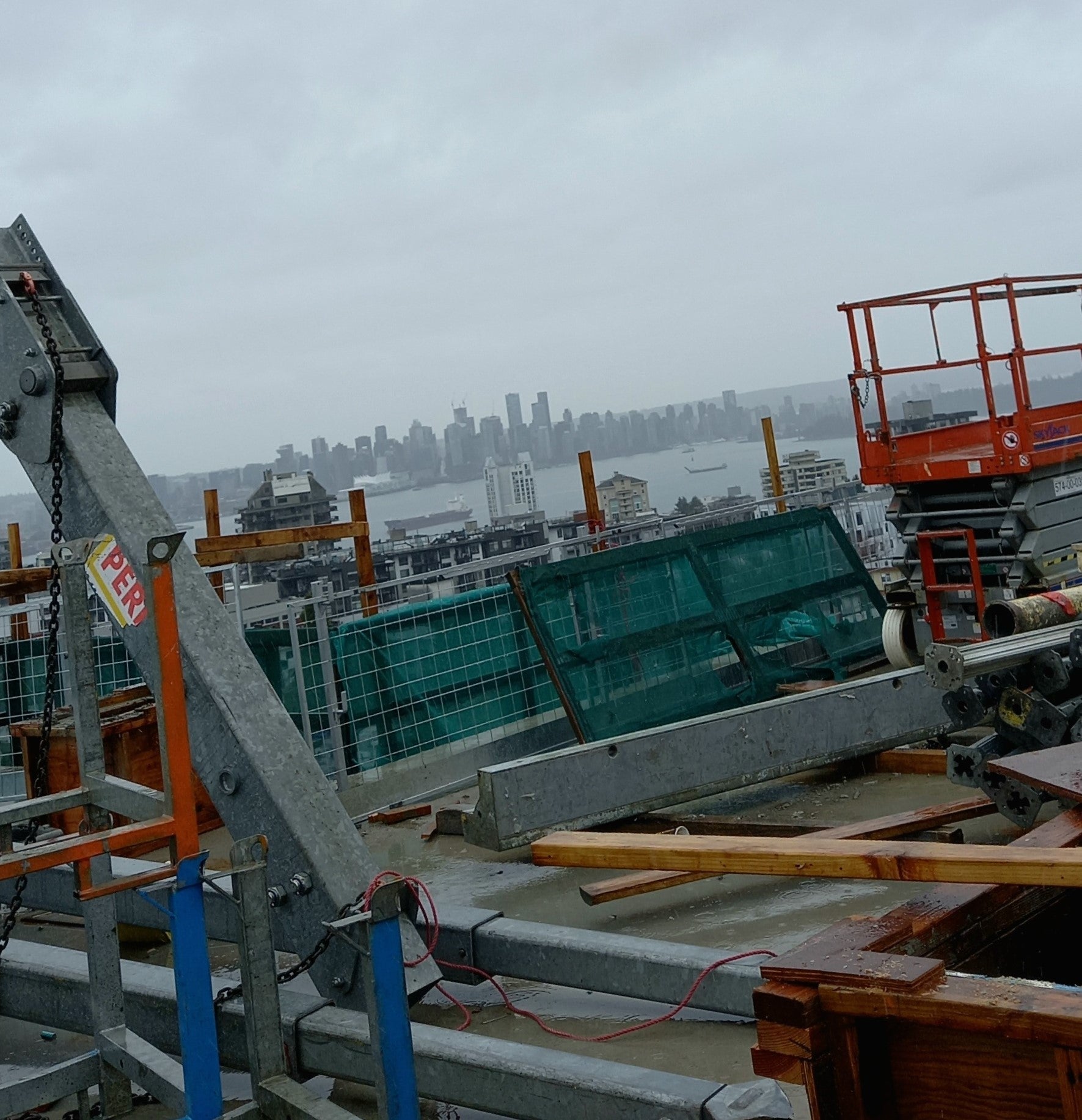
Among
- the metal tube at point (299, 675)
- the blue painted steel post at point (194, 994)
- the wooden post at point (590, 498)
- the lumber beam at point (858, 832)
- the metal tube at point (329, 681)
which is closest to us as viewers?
the blue painted steel post at point (194, 994)

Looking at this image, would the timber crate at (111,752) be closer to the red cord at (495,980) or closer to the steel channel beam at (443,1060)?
the steel channel beam at (443,1060)

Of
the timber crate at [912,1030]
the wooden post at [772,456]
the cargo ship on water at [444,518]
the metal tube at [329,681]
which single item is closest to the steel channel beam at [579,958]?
the timber crate at [912,1030]

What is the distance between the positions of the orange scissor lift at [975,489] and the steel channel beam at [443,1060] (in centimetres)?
701

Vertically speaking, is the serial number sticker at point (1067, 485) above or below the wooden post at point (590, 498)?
below

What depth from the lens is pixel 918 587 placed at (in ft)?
34.7

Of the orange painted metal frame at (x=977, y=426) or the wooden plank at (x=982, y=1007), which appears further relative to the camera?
the orange painted metal frame at (x=977, y=426)

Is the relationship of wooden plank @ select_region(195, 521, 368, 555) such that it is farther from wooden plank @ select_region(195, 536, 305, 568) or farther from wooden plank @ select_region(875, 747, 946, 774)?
wooden plank @ select_region(875, 747, 946, 774)

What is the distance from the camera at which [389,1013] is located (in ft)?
11.4

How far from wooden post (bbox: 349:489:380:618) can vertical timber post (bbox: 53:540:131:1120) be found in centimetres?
472

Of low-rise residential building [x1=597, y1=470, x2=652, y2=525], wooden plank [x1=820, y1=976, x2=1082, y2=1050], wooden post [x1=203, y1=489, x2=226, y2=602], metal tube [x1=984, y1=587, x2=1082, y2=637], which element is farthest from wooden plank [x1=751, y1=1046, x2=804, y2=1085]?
low-rise residential building [x1=597, y1=470, x2=652, y2=525]

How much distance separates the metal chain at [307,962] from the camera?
391 centimetres

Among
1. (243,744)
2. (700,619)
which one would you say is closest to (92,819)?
(243,744)

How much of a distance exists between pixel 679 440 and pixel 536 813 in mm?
43961

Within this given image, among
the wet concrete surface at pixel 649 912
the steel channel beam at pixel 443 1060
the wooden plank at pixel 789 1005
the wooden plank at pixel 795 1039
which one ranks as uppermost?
the wooden plank at pixel 789 1005
